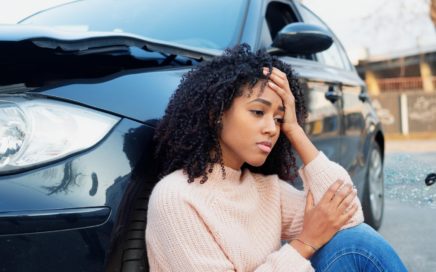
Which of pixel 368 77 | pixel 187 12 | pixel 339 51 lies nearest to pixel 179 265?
pixel 187 12

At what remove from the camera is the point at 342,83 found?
3354 mm

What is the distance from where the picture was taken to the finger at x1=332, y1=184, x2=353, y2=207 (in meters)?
1.50

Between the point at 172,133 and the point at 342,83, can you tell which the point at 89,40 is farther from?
the point at 342,83

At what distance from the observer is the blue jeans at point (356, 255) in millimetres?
1418

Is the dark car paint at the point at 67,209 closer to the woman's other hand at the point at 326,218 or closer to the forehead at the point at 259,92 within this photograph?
the forehead at the point at 259,92

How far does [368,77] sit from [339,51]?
17.2m

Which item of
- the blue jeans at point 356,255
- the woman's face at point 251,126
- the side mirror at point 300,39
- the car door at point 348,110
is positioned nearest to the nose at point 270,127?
the woman's face at point 251,126

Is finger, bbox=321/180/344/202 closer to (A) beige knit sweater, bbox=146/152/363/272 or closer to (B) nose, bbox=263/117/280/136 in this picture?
(A) beige knit sweater, bbox=146/152/363/272

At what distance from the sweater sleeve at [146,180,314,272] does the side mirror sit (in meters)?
1.23

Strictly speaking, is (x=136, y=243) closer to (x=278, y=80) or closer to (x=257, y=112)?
(x=257, y=112)

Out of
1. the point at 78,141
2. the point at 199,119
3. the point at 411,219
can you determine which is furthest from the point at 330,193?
the point at 411,219

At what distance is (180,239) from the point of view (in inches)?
50.8

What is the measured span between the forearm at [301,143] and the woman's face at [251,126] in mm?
148

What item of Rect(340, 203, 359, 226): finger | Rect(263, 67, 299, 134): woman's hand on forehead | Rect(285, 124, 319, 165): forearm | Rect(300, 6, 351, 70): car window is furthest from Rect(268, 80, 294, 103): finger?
Rect(300, 6, 351, 70): car window
